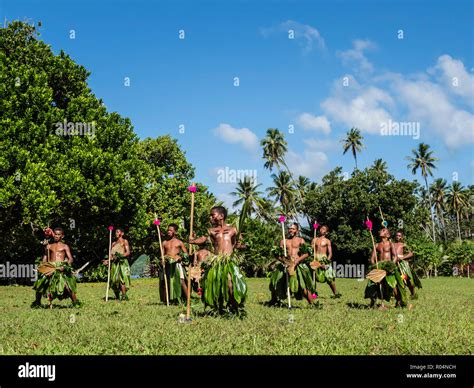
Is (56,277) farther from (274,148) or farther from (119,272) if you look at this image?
(274,148)

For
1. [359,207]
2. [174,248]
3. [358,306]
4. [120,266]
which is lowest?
[358,306]

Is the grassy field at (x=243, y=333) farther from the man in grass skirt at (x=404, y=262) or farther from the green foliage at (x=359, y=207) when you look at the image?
the green foliage at (x=359, y=207)

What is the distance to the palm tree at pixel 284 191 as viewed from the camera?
63.2 m

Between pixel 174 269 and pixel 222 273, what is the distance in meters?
3.92

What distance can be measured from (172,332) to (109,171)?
18.9 metres

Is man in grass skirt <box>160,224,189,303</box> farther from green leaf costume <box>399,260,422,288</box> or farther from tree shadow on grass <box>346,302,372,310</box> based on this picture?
green leaf costume <box>399,260,422,288</box>

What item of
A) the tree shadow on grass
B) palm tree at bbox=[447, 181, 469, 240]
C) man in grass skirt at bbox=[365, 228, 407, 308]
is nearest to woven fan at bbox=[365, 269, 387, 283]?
man in grass skirt at bbox=[365, 228, 407, 308]

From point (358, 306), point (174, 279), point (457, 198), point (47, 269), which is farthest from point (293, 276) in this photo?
point (457, 198)

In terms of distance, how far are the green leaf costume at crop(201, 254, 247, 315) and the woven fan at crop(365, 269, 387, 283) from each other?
3.66 metres

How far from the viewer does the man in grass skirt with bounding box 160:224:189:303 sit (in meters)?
12.6

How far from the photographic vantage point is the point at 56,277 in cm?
1213

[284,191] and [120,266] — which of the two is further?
[284,191]

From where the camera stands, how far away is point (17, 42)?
84.3 feet

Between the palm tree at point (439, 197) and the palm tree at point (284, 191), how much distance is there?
2458 cm
